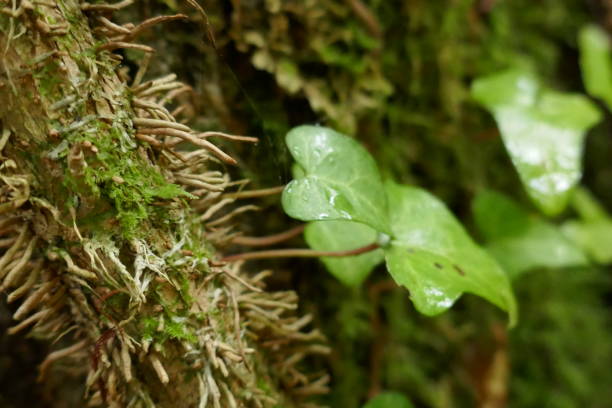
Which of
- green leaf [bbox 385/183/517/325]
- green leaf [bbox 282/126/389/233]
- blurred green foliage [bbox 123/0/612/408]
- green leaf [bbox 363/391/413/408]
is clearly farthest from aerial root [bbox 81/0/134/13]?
green leaf [bbox 363/391/413/408]

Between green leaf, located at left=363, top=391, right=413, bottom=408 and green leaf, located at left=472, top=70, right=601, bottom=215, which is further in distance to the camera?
green leaf, located at left=472, top=70, right=601, bottom=215

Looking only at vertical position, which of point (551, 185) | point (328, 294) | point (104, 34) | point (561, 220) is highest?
point (104, 34)

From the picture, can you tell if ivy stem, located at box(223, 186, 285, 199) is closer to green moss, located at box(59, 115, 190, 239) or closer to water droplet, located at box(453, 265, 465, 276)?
green moss, located at box(59, 115, 190, 239)

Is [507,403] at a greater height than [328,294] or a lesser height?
lesser

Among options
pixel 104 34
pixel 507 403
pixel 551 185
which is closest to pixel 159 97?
pixel 104 34

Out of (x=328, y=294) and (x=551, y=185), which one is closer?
(x=551, y=185)

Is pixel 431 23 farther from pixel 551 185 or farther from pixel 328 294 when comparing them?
pixel 328 294

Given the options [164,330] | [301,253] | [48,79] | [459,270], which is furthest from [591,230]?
[48,79]
